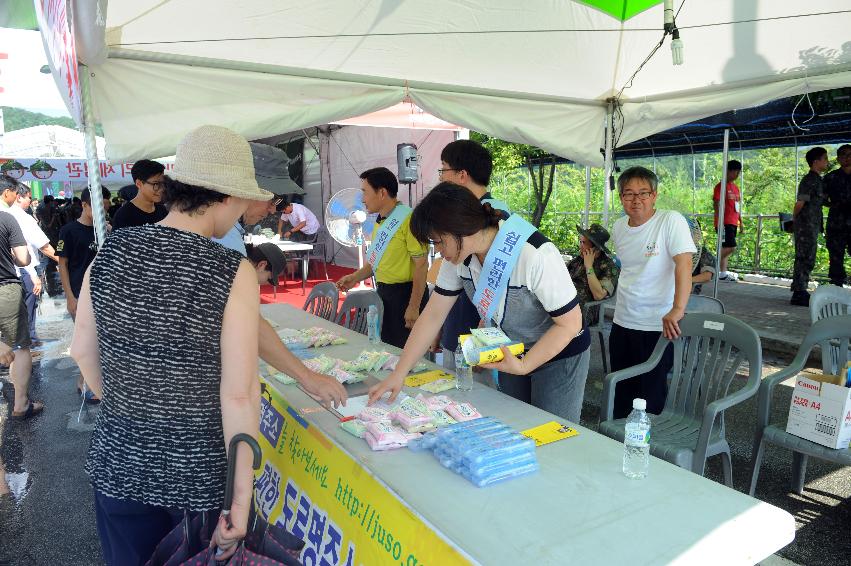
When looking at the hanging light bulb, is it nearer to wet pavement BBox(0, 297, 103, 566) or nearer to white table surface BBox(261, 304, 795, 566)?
white table surface BBox(261, 304, 795, 566)

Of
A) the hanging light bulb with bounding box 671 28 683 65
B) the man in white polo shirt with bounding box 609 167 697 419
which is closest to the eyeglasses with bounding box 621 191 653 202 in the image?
the man in white polo shirt with bounding box 609 167 697 419

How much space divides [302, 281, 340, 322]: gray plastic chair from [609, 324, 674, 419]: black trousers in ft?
A: 6.50

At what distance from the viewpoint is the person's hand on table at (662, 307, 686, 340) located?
2755 millimetres

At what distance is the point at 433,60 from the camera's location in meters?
3.91

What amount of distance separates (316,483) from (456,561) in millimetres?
816

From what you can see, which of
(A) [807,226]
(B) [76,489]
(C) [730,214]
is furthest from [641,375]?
(C) [730,214]

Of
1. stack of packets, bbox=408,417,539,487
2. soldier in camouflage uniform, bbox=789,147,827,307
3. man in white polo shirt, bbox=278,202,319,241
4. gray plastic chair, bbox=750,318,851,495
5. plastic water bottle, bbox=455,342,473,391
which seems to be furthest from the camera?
man in white polo shirt, bbox=278,202,319,241

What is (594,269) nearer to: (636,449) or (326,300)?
(326,300)

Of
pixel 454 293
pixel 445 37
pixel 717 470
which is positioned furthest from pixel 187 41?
pixel 717 470

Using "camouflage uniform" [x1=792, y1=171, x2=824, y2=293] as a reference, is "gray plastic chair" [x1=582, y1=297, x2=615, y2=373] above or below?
below

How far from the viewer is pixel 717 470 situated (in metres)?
3.05

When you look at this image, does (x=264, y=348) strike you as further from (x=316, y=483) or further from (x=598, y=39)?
(x=598, y=39)

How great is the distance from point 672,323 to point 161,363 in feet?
7.78

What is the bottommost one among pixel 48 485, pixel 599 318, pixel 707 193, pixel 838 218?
pixel 48 485
